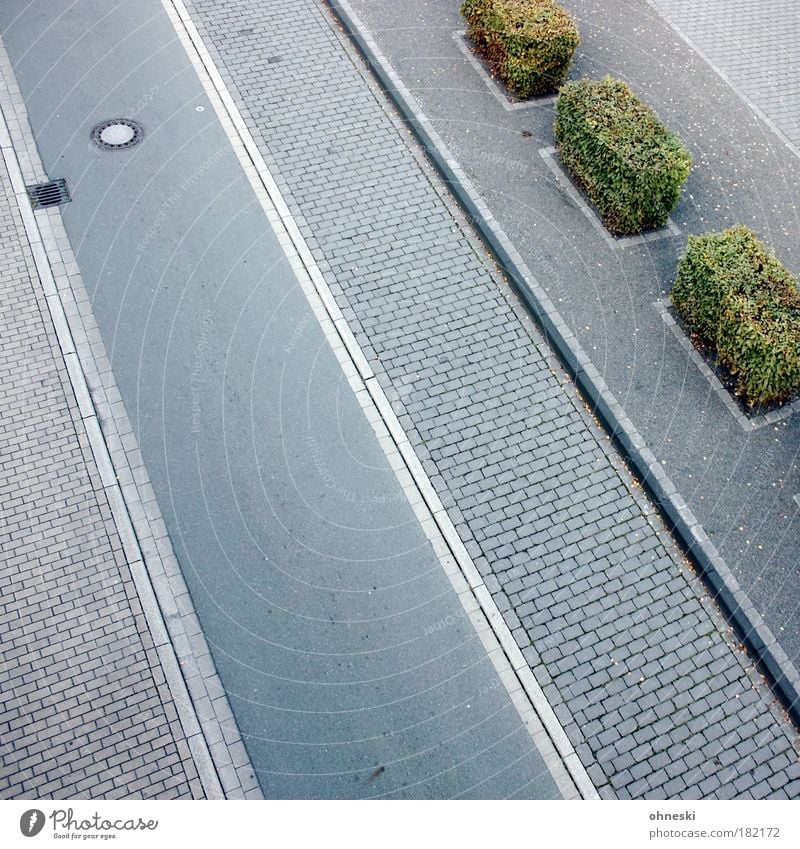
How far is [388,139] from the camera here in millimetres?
14039

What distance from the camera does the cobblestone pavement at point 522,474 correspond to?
922 centimetres

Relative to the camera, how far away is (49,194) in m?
13.0

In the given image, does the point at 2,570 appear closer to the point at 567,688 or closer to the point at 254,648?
the point at 254,648

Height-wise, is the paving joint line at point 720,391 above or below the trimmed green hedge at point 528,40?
below

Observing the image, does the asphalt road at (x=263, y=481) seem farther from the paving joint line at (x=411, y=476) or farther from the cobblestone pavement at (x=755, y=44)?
the cobblestone pavement at (x=755, y=44)

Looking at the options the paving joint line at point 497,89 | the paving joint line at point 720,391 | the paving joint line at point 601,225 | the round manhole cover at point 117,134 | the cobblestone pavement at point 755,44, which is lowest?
the paving joint line at point 720,391

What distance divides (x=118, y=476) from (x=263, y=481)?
1.77 meters

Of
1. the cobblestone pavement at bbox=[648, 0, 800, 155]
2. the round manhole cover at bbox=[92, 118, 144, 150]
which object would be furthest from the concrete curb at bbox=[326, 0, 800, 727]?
the cobblestone pavement at bbox=[648, 0, 800, 155]

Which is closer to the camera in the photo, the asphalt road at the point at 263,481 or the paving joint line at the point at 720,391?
the asphalt road at the point at 263,481

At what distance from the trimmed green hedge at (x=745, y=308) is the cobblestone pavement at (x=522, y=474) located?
2.17 metres

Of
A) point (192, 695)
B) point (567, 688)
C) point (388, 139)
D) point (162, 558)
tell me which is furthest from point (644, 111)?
point (192, 695)

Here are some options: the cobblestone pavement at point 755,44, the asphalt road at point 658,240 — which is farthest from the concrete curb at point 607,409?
the cobblestone pavement at point 755,44

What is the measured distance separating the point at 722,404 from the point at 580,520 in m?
2.81

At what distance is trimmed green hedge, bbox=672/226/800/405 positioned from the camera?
35.7 ft
